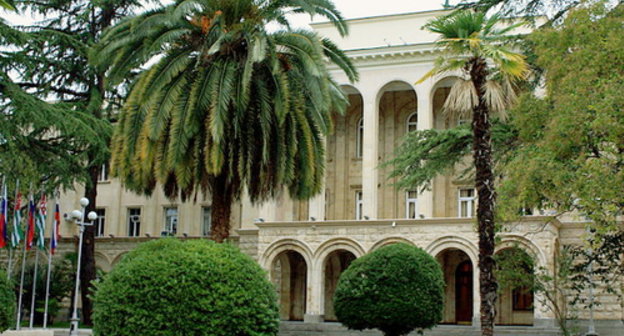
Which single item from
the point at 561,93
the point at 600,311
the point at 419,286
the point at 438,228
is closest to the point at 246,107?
the point at 419,286

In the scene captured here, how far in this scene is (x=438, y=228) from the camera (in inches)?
1291

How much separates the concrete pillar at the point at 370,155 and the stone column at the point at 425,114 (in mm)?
1875

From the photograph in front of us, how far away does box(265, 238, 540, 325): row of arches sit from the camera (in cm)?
3356

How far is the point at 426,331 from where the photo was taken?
95.0 ft

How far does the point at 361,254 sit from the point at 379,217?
4244 mm

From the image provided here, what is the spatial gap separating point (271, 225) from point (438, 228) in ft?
22.8

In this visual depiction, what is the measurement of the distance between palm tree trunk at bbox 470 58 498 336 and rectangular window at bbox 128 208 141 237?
29.4 m

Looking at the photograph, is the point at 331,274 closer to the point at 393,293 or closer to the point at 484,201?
the point at 393,293

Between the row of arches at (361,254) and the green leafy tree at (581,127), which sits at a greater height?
the green leafy tree at (581,127)

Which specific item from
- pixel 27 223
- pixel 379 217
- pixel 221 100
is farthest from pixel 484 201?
pixel 379 217

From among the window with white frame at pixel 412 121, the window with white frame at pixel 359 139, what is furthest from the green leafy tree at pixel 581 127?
the window with white frame at pixel 359 139

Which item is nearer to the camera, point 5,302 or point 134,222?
point 5,302

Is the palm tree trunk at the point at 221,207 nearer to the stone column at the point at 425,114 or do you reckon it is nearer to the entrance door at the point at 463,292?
the stone column at the point at 425,114

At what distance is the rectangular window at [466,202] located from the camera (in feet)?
117
